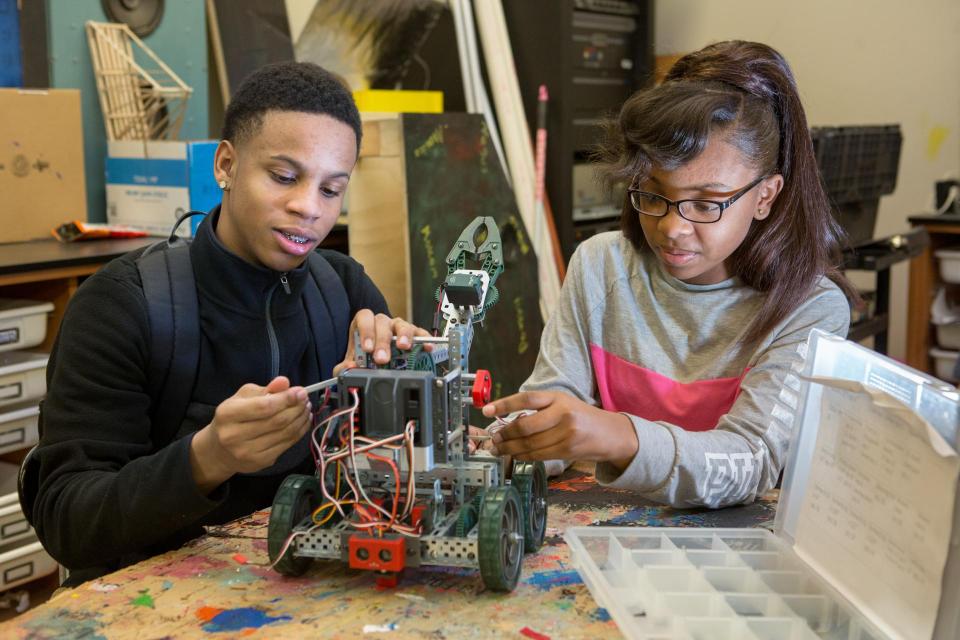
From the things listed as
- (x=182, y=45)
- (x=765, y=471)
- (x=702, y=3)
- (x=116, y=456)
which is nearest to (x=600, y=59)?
(x=702, y=3)

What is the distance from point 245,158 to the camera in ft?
4.30

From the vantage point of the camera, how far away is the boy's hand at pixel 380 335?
3.56ft

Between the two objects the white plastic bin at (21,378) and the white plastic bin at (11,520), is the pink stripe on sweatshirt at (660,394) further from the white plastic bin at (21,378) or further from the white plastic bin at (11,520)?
Result: the white plastic bin at (11,520)

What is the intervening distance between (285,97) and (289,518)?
0.57 meters

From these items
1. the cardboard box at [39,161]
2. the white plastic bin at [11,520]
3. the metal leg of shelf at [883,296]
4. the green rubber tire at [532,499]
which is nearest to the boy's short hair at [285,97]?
the green rubber tire at [532,499]

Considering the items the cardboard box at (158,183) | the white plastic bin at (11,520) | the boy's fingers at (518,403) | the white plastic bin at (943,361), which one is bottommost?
the white plastic bin at (11,520)

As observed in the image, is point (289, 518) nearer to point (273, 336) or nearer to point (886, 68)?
point (273, 336)

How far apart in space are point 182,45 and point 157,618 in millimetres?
2456

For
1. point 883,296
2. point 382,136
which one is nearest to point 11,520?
point 382,136

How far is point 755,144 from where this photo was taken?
55.5 inches

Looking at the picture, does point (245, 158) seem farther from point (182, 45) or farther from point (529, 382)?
point (182, 45)

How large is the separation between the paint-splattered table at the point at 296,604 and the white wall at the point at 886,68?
11.0 feet

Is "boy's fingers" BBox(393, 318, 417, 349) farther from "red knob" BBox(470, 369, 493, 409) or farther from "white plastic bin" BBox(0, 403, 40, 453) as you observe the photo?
"white plastic bin" BBox(0, 403, 40, 453)

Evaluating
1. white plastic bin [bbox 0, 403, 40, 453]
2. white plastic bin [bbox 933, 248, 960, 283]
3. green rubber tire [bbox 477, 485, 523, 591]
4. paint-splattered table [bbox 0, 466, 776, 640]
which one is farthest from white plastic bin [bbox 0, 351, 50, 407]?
white plastic bin [bbox 933, 248, 960, 283]
